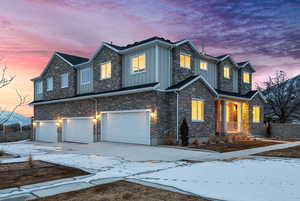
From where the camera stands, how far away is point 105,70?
20.6m

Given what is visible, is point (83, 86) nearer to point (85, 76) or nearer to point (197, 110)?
point (85, 76)

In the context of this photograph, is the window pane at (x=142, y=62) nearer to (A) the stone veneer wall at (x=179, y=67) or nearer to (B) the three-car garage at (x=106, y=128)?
(A) the stone veneer wall at (x=179, y=67)

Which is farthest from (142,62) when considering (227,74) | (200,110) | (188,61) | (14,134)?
(14,134)

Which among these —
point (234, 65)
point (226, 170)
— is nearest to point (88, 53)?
point (234, 65)

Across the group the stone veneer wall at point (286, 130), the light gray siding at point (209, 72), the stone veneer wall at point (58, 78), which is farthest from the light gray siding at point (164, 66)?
Result: the stone veneer wall at point (286, 130)

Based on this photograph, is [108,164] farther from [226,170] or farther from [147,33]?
[147,33]

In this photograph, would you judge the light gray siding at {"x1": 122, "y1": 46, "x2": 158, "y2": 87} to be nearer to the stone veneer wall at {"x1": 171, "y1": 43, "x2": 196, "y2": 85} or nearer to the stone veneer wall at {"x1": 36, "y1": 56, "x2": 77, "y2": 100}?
the stone veneer wall at {"x1": 171, "y1": 43, "x2": 196, "y2": 85}

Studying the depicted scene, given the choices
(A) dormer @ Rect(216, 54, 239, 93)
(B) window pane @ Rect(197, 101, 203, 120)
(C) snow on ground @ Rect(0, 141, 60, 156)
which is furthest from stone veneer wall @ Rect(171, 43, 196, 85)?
(C) snow on ground @ Rect(0, 141, 60, 156)

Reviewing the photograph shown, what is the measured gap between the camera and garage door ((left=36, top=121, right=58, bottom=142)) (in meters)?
25.4

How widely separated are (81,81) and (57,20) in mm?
6779

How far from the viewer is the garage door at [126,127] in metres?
16.6

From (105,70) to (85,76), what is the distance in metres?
3.37

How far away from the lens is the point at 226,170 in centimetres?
813

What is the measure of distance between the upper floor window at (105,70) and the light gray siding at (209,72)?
712 centimetres
